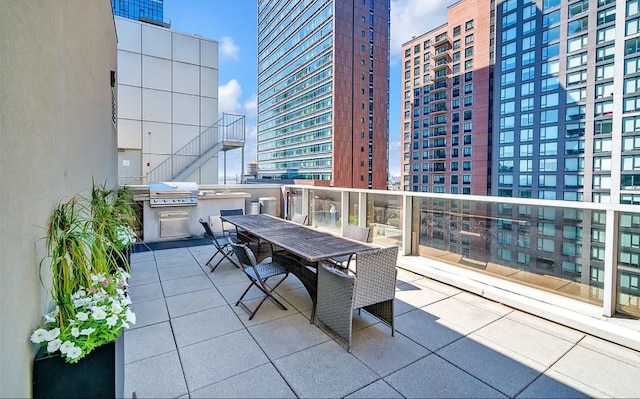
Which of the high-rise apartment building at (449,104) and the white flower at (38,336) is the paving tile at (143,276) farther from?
the high-rise apartment building at (449,104)

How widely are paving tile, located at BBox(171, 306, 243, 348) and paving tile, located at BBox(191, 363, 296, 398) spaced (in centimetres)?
67

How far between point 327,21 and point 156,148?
46728 mm

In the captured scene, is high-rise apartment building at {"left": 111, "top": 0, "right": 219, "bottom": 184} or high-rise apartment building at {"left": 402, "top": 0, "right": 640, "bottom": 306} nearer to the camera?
high-rise apartment building at {"left": 111, "top": 0, "right": 219, "bottom": 184}

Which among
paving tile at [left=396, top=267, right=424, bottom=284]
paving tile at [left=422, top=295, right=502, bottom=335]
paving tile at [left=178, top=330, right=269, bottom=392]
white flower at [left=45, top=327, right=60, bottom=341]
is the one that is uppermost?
white flower at [left=45, top=327, right=60, bottom=341]

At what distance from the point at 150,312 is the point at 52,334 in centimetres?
187

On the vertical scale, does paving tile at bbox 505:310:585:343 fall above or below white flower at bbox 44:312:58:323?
below

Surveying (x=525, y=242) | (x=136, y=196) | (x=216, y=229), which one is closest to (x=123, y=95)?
(x=136, y=196)

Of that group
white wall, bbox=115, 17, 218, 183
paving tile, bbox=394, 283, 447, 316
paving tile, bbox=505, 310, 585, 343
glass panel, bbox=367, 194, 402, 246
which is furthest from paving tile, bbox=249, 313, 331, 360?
white wall, bbox=115, 17, 218, 183

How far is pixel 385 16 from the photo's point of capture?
5009 centimetres

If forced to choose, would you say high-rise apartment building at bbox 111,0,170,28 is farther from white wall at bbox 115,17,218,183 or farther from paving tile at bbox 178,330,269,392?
paving tile at bbox 178,330,269,392

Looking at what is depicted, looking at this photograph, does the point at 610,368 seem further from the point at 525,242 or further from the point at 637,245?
the point at 525,242

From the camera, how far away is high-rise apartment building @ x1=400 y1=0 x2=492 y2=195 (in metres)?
40.9

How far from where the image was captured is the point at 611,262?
2.68 m

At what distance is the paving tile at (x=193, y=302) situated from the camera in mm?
3156
